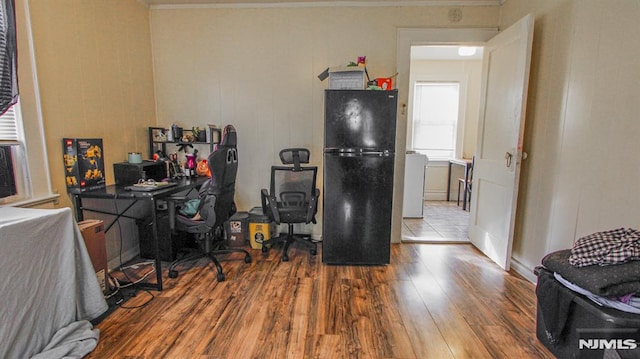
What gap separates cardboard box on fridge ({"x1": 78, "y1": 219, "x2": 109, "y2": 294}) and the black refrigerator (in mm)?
1763

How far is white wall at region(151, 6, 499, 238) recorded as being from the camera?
124 inches

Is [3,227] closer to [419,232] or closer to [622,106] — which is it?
[622,106]

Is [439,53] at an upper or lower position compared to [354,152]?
upper

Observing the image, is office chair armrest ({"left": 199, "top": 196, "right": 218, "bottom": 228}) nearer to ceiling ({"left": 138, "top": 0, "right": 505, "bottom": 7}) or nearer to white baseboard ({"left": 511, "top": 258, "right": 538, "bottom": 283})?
ceiling ({"left": 138, "top": 0, "right": 505, "bottom": 7})

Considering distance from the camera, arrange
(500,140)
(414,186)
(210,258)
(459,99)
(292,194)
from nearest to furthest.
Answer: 1. (210,258)
2. (500,140)
3. (292,194)
4. (414,186)
5. (459,99)

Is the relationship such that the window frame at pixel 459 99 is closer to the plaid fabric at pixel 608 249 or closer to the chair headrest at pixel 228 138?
the chair headrest at pixel 228 138

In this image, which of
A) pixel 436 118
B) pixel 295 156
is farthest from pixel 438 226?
pixel 436 118

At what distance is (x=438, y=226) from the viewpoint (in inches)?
158

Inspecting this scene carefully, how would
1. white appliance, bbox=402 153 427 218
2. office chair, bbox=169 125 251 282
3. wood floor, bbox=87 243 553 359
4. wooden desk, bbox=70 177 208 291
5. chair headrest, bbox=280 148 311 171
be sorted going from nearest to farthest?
wood floor, bbox=87 243 553 359 → wooden desk, bbox=70 177 208 291 → office chair, bbox=169 125 251 282 → chair headrest, bbox=280 148 311 171 → white appliance, bbox=402 153 427 218

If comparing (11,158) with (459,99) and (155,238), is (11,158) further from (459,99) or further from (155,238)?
(459,99)

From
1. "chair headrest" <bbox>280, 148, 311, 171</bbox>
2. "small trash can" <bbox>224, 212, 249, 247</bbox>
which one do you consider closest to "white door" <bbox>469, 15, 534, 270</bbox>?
"chair headrest" <bbox>280, 148, 311, 171</bbox>

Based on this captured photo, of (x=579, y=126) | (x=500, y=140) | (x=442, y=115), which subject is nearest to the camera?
(x=579, y=126)

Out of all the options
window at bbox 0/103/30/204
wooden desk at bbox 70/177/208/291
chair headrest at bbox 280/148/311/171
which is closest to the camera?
window at bbox 0/103/30/204

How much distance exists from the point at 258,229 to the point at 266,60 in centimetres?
189
